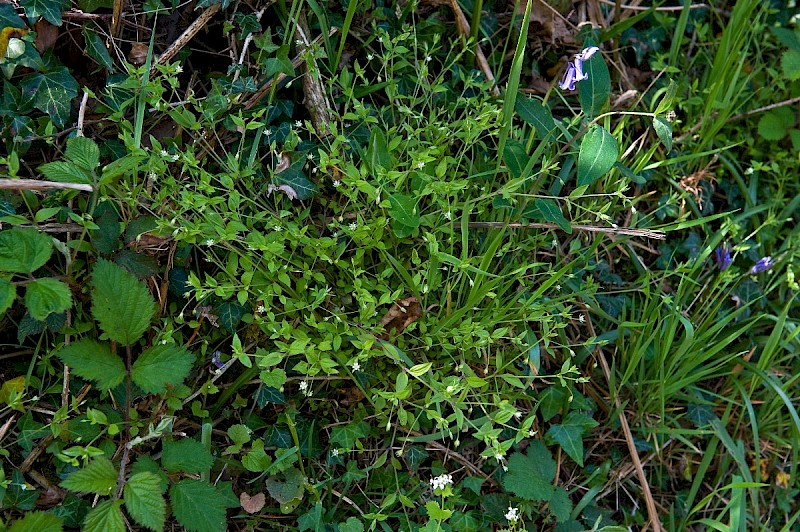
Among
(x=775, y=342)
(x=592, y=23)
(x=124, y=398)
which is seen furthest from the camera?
(x=592, y=23)

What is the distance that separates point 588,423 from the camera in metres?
2.40

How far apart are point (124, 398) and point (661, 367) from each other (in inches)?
72.4

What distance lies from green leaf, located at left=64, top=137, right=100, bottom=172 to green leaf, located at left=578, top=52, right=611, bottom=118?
1.57 metres

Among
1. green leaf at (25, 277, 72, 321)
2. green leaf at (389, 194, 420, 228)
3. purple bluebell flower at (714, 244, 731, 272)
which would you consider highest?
green leaf at (389, 194, 420, 228)

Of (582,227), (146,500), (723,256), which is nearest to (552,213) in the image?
(582,227)

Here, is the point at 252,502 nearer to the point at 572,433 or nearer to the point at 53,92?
the point at 572,433

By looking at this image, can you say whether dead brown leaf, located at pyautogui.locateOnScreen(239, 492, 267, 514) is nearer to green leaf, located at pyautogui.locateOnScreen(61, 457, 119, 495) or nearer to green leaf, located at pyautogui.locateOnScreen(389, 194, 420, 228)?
green leaf, located at pyautogui.locateOnScreen(61, 457, 119, 495)

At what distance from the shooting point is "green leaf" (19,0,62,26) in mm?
2162

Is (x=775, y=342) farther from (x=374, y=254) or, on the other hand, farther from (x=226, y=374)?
(x=226, y=374)

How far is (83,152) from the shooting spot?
6.97 feet

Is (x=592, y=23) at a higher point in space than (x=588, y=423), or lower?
higher

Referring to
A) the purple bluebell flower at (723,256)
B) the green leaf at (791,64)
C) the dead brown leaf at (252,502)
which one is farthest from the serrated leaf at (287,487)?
the green leaf at (791,64)

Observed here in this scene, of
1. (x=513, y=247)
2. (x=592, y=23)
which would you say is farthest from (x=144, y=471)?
(x=592, y=23)

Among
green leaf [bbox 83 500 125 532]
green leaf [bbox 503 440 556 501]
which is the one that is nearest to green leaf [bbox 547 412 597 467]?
green leaf [bbox 503 440 556 501]
